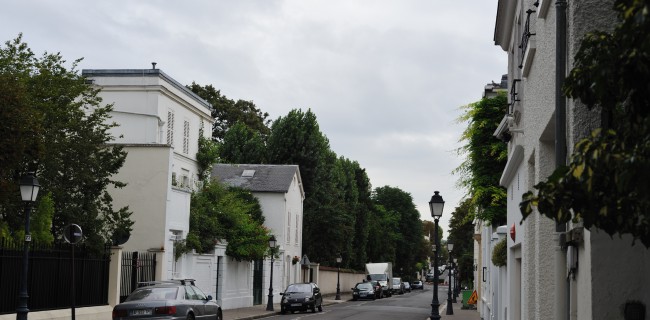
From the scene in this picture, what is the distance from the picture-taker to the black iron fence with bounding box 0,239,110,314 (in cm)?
1998

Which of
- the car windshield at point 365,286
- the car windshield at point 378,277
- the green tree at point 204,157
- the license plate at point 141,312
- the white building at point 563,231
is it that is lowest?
the car windshield at point 365,286

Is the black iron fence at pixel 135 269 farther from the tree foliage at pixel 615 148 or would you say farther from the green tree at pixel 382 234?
the green tree at pixel 382 234

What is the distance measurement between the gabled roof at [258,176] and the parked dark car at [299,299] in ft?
43.0

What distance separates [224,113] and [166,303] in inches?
2066

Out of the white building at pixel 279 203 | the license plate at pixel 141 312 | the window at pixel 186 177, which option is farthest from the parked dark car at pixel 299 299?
the license plate at pixel 141 312

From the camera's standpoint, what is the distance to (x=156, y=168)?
31984mm

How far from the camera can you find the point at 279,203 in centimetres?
5300

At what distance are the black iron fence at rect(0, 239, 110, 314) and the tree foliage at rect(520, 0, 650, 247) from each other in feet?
49.6

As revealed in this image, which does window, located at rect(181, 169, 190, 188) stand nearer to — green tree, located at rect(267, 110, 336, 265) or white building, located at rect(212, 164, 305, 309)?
white building, located at rect(212, 164, 305, 309)

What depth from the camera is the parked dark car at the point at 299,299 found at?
39.4m

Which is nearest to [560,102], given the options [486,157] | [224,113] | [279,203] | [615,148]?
[615,148]

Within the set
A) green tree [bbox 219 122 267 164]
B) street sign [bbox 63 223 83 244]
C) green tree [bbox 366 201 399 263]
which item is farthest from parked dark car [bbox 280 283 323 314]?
green tree [bbox 366 201 399 263]

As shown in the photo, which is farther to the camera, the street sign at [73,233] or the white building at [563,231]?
the street sign at [73,233]

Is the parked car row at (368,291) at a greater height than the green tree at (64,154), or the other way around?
the green tree at (64,154)
